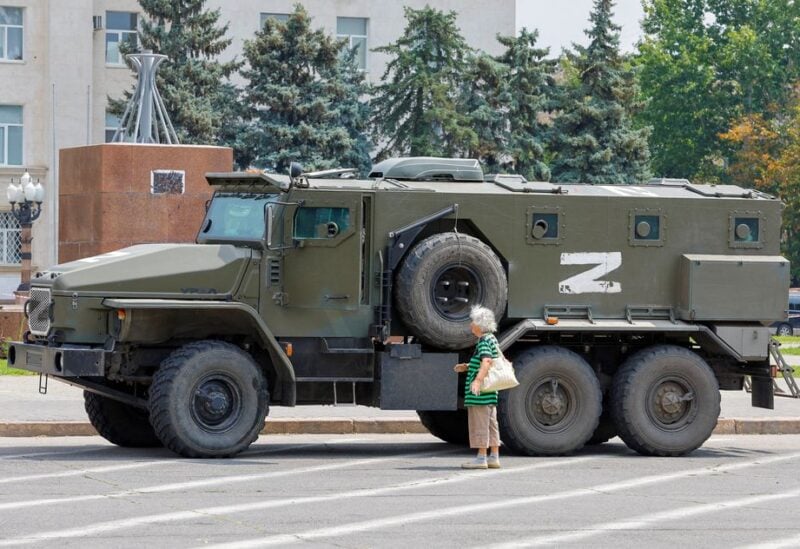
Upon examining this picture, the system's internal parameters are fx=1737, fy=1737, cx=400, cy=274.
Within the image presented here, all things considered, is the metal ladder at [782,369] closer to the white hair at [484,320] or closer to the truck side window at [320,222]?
the white hair at [484,320]

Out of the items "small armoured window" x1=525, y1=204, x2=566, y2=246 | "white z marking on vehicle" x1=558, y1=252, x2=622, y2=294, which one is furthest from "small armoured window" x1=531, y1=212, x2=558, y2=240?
"white z marking on vehicle" x1=558, y1=252, x2=622, y2=294

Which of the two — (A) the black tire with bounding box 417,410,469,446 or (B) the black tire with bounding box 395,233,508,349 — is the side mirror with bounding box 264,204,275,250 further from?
(A) the black tire with bounding box 417,410,469,446

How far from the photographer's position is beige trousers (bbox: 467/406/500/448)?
50.4 ft

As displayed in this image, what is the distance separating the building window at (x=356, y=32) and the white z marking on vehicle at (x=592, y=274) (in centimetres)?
4625

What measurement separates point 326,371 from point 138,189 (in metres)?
12.0

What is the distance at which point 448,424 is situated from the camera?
1797 cm

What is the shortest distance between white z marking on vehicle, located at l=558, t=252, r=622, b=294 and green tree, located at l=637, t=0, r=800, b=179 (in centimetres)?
5864

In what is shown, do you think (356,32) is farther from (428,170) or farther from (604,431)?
(428,170)

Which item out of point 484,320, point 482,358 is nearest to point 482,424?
point 482,358

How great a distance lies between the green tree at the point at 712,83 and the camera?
7606 centimetres

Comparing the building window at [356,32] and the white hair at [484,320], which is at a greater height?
the building window at [356,32]

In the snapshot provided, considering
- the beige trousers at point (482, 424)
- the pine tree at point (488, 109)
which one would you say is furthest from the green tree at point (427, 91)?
the beige trousers at point (482, 424)

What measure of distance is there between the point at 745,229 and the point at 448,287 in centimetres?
324

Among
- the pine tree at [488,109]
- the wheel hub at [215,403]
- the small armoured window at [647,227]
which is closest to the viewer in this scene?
the wheel hub at [215,403]
